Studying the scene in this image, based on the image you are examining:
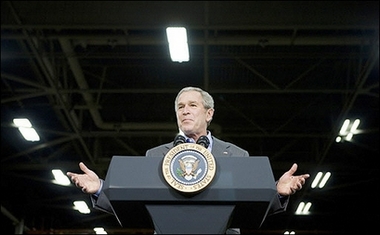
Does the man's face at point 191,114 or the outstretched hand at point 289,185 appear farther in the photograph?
the man's face at point 191,114

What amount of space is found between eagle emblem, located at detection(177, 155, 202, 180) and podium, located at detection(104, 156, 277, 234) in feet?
0.16

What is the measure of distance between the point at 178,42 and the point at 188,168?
6.22m

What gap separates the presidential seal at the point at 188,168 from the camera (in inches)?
66.5

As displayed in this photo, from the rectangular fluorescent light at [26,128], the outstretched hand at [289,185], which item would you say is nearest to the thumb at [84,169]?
the outstretched hand at [289,185]

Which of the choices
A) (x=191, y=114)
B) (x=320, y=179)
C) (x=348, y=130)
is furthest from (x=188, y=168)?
(x=320, y=179)

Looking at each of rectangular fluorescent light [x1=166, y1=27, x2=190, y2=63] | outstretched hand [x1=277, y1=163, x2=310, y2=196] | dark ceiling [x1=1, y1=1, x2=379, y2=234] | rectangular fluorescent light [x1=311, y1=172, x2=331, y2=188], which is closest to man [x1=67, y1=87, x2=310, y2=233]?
outstretched hand [x1=277, y1=163, x2=310, y2=196]

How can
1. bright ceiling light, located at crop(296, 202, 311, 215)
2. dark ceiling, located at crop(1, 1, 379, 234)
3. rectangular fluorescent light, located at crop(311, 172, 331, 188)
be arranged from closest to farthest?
dark ceiling, located at crop(1, 1, 379, 234) < rectangular fluorescent light, located at crop(311, 172, 331, 188) < bright ceiling light, located at crop(296, 202, 311, 215)

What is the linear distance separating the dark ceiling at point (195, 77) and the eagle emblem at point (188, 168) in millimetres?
5859

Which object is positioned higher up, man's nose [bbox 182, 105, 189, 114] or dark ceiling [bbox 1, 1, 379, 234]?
dark ceiling [bbox 1, 1, 379, 234]

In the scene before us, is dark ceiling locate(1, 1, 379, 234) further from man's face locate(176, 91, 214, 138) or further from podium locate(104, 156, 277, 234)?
podium locate(104, 156, 277, 234)

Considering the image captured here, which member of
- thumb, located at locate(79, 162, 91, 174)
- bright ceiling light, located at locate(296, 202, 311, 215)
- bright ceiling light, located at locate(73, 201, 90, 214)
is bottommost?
thumb, located at locate(79, 162, 91, 174)

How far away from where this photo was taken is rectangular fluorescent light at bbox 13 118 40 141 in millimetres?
11133

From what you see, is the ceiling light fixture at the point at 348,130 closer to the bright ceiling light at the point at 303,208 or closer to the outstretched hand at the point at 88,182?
the bright ceiling light at the point at 303,208

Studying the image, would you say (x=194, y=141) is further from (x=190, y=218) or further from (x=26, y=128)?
(x=26, y=128)
